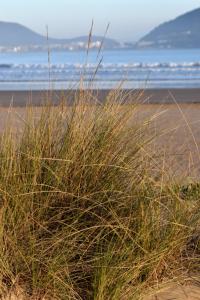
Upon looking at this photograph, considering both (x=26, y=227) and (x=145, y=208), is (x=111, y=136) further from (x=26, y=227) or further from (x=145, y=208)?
(x=26, y=227)

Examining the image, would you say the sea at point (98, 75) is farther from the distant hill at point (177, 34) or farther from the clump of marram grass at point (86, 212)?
the distant hill at point (177, 34)

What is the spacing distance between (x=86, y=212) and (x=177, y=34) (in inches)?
5589

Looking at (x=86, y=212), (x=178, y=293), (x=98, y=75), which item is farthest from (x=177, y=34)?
(x=178, y=293)

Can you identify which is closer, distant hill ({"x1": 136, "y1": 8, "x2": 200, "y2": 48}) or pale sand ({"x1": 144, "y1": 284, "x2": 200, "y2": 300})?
pale sand ({"x1": 144, "y1": 284, "x2": 200, "y2": 300})

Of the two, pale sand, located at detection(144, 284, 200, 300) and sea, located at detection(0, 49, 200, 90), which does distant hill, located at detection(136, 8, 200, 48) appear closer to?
sea, located at detection(0, 49, 200, 90)

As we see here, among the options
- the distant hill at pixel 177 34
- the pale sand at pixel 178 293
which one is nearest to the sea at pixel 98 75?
the pale sand at pixel 178 293

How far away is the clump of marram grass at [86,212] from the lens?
3234 mm

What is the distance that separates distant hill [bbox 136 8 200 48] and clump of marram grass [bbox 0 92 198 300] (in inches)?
4529

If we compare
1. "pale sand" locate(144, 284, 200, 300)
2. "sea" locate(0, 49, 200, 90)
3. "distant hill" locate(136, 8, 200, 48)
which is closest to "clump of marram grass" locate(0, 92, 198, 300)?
"pale sand" locate(144, 284, 200, 300)

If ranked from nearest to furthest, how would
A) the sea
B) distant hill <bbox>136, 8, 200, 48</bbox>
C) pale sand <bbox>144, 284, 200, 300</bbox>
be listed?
pale sand <bbox>144, 284, 200, 300</bbox>, the sea, distant hill <bbox>136, 8, 200, 48</bbox>

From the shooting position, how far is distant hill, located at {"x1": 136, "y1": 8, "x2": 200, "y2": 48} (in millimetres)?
122750

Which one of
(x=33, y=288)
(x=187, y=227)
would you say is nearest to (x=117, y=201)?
(x=187, y=227)

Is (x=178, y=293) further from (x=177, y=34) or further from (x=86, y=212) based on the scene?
(x=177, y=34)

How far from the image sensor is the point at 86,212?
11.7 ft
